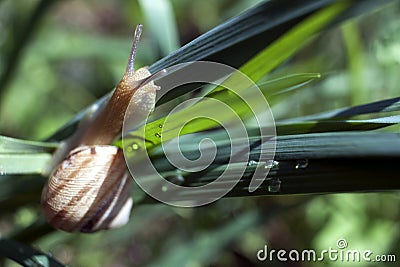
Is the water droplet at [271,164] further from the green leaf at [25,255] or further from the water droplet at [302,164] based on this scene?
the green leaf at [25,255]

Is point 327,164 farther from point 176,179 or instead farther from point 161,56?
point 161,56

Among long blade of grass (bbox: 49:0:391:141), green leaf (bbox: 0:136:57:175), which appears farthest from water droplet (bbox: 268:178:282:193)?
green leaf (bbox: 0:136:57:175)

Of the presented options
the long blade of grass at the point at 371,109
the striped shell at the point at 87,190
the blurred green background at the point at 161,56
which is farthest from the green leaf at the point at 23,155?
the long blade of grass at the point at 371,109

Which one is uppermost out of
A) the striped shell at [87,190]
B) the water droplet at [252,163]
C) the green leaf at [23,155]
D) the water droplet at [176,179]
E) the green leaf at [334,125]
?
the green leaf at [334,125]

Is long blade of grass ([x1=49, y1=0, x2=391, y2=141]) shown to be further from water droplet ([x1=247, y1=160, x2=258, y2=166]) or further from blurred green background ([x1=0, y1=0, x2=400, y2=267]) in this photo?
blurred green background ([x1=0, y1=0, x2=400, y2=267])

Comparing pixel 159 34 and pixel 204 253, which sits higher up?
pixel 159 34

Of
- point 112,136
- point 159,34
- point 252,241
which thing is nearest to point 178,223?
point 252,241

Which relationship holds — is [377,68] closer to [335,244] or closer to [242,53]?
[335,244]
